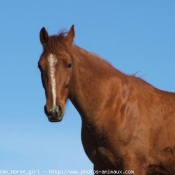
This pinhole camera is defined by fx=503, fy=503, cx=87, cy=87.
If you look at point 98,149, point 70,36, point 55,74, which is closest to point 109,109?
point 98,149

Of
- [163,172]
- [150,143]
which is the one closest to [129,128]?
[150,143]

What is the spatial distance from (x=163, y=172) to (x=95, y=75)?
7.70 feet

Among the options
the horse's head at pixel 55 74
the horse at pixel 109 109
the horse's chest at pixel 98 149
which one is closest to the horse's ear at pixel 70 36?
the horse at pixel 109 109

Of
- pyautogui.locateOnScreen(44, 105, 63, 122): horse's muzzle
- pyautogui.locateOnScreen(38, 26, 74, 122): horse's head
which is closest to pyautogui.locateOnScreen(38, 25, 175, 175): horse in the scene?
pyautogui.locateOnScreen(38, 26, 74, 122): horse's head

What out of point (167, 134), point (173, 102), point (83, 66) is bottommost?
point (167, 134)

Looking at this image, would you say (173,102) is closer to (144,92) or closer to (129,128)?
(144,92)

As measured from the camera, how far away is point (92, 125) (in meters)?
9.67

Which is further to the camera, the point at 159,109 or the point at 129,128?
the point at 159,109

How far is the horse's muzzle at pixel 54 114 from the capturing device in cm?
869

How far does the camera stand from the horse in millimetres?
9195

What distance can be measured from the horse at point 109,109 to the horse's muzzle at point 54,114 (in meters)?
0.14

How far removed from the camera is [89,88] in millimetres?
9781

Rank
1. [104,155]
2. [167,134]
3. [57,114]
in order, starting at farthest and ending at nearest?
[167,134] → [104,155] → [57,114]

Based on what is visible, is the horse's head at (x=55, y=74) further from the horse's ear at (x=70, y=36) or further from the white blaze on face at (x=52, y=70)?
the horse's ear at (x=70, y=36)
